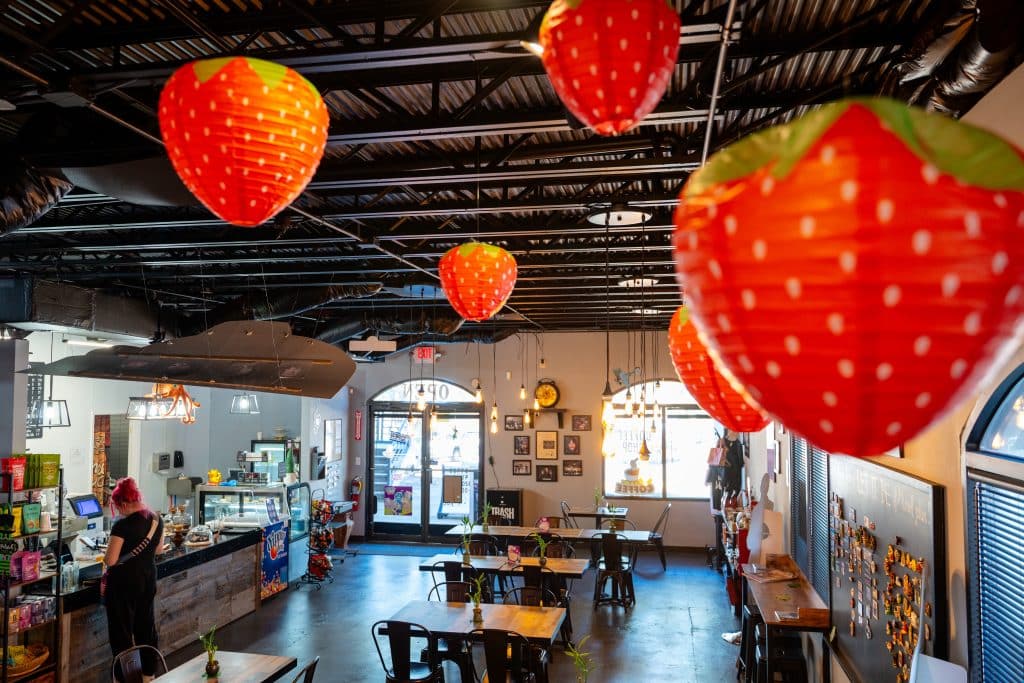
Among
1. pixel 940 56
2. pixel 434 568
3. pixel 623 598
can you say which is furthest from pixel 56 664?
pixel 940 56

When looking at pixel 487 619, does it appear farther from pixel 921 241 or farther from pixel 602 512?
pixel 921 241

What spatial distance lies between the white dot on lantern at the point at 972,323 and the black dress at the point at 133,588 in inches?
276

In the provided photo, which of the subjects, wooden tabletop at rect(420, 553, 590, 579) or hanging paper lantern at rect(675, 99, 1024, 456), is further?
wooden tabletop at rect(420, 553, 590, 579)

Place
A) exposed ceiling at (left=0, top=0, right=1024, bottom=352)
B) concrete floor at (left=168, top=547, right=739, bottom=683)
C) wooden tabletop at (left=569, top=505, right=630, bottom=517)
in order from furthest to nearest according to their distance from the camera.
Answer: wooden tabletop at (left=569, top=505, right=630, bottom=517) → concrete floor at (left=168, top=547, right=739, bottom=683) → exposed ceiling at (left=0, top=0, right=1024, bottom=352)

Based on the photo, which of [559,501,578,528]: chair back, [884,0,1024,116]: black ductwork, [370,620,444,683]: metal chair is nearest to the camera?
[884,0,1024,116]: black ductwork

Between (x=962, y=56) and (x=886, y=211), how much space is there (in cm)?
240

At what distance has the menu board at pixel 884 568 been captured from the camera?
3367mm

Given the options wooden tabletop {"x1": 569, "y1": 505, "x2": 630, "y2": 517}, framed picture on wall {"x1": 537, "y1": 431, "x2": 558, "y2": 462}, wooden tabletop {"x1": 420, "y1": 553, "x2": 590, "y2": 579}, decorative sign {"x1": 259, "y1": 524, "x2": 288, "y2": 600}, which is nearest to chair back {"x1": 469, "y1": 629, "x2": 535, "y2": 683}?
wooden tabletop {"x1": 420, "y1": 553, "x2": 590, "y2": 579}

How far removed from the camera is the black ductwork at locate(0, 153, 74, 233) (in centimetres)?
438

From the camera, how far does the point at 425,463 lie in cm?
1466

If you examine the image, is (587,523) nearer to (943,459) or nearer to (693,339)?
(943,459)

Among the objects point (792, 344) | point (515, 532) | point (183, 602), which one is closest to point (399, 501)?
point (515, 532)

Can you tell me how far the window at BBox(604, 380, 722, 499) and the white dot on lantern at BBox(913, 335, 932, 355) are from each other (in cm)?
1295

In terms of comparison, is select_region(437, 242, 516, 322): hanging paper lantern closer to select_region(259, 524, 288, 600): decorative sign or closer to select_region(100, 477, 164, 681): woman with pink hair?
select_region(100, 477, 164, 681): woman with pink hair
